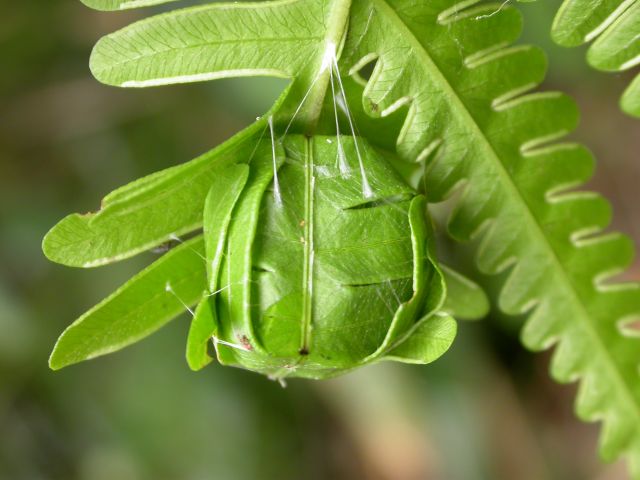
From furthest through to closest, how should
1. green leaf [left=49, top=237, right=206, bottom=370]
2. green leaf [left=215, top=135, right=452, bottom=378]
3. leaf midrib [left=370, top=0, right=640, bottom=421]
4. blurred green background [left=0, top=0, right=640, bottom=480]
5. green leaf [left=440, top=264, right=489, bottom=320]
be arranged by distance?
blurred green background [left=0, top=0, right=640, bottom=480] < green leaf [left=440, top=264, right=489, bottom=320] < leaf midrib [left=370, top=0, right=640, bottom=421] < green leaf [left=49, top=237, right=206, bottom=370] < green leaf [left=215, top=135, right=452, bottom=378]

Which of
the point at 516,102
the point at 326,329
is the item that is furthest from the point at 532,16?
the point at 326,329

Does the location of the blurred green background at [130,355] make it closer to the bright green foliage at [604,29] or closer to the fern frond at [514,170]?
the fern frond at [514,170]

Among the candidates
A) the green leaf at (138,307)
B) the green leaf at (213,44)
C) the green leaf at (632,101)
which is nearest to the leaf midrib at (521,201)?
the green leaf at (213,44)

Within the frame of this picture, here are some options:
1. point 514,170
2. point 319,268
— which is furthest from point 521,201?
point 319,268

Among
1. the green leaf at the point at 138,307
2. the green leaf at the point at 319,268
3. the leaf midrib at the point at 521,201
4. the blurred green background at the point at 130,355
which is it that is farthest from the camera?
the blurred green background at the point at 130,355

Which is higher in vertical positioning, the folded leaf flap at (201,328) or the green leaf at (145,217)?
the green leaf at (145,217)

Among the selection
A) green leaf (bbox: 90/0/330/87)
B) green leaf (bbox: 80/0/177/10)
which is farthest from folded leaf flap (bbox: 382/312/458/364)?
green leaf (bbox: 80/0/177/10)

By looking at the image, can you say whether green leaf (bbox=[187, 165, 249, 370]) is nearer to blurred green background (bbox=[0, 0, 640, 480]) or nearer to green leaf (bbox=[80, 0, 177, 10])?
green leaf (bbox=[80, 0, 177, 10])
